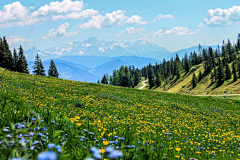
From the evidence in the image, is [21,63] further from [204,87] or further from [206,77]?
[206,77]

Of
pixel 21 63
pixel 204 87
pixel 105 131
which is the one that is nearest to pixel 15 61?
pixel 21 63

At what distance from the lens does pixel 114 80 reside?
138125 millimetres

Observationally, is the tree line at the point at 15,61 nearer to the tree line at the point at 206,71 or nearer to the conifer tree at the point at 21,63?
the conifer tree at the point at 21,63

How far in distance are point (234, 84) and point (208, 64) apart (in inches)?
1470

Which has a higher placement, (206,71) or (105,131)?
(206,71)

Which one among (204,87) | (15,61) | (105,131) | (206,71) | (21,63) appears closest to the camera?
(105,131)

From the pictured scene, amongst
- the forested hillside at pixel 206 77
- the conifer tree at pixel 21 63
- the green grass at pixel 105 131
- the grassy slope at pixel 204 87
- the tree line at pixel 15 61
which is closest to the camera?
the green grass at pixel 105 131

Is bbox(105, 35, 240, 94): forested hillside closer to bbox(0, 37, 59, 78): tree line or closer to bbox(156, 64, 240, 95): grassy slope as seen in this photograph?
bbox(156, 64, 240, 95): grassy slope

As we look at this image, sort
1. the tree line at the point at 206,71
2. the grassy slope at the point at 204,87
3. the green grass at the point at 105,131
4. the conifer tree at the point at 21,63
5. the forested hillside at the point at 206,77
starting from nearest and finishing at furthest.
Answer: the green grass at the point at 105,131, the conifer tree at the point at 21,63, the grassy slope at the point at 204,87, the forested hillside at the point at 206,77, the tree line at the point at 206,71

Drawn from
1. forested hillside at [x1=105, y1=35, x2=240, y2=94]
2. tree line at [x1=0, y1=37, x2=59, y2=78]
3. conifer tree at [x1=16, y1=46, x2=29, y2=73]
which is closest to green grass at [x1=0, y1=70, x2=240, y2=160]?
tree line at [x1=0, y1=37, x2=59, y2=78]

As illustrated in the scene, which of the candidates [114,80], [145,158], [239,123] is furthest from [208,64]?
[145,158]

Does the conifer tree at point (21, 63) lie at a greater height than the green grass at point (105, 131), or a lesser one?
greater

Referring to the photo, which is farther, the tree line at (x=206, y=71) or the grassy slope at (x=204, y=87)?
the tree line at (x=206, y=71)

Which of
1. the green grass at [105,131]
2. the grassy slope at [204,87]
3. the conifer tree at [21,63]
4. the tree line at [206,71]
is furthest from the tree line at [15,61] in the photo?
the grassy slope at [204,87]
